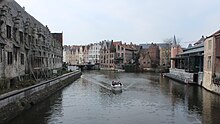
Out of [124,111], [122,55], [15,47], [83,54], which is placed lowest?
[124,111]

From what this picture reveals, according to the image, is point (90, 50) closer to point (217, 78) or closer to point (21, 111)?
point (217, 78)

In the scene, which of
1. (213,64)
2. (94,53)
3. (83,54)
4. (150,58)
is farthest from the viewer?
(83,54)

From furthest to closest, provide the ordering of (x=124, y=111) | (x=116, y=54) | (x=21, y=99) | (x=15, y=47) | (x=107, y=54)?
(x=107, y=54) → (x=116, y=54) → (x=15, y=47) → (x=124, y=111) → (x=21, y=99)

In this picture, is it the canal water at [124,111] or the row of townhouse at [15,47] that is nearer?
the canal water at [124,111]

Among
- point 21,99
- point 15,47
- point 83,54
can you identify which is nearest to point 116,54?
point 83,54

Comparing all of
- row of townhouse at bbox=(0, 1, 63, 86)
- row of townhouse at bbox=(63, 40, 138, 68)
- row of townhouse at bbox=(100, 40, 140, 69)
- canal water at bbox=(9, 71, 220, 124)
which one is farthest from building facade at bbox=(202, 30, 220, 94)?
row of townhouse at bbox=(63, 40, 138, 68)

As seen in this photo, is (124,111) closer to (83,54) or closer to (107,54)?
(107,54)

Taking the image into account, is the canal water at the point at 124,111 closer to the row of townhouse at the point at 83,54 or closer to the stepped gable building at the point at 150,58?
the stepped gable building at the point at 150,58

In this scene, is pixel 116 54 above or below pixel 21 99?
above

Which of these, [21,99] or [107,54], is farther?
[107,54]

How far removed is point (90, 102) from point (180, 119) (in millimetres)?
10914

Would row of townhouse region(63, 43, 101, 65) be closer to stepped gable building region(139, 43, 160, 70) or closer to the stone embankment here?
stepped gable building region(139, 43, 160, 70)

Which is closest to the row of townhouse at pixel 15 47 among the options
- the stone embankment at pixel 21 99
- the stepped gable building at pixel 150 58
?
the stone embankment at pixel 21 99

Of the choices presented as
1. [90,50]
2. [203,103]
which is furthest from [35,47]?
[90,50]
